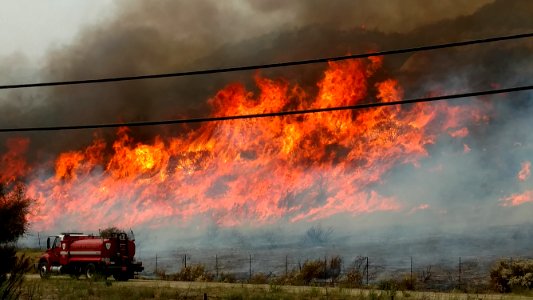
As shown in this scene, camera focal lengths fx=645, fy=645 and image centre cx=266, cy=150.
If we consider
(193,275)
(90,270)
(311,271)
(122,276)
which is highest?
(90,270)

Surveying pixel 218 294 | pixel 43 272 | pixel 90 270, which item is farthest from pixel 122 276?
pixel 218 294

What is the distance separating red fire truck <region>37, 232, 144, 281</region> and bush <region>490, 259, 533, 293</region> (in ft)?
58.6

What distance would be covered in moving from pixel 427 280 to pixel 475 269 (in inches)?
526

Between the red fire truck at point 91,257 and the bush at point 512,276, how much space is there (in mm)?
17847

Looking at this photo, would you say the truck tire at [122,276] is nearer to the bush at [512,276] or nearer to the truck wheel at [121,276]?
the truck wheel at [121,276]

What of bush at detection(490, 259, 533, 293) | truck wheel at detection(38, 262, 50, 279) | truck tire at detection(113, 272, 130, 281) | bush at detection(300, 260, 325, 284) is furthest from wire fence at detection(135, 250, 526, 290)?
truck wheel at detection(38, 262, 50, 279)

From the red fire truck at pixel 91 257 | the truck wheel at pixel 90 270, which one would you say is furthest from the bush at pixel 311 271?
the truck wheel at pixel 90 270

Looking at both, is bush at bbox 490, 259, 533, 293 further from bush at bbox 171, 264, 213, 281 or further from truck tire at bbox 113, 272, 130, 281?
truck tire at bbox 113, 272, 130, 281

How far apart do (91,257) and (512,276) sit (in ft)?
67.9

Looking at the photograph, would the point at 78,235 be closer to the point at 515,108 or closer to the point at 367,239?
the point at 515,108

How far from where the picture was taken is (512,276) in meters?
28.1

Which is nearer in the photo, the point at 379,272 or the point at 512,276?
the point at 512,276

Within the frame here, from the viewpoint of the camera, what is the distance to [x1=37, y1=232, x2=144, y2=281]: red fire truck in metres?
33.4

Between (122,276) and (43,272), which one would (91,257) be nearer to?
(122,276)
